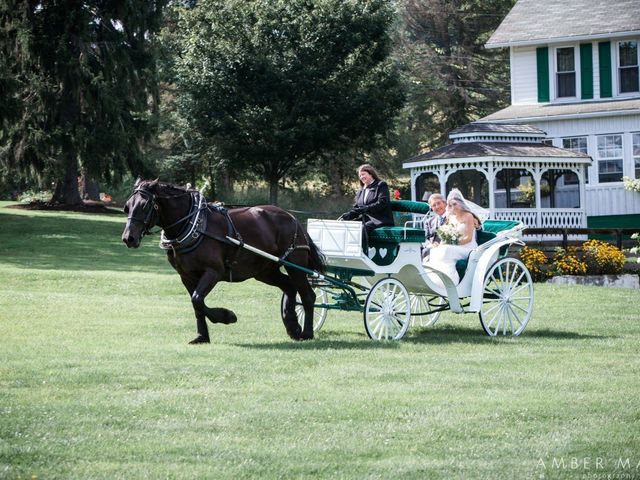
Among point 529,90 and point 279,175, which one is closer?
point 529,90

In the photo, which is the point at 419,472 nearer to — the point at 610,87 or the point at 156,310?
the point at 156,310

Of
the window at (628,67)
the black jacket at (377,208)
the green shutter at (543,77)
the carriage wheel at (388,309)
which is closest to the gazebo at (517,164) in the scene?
the green shutter at (543,77)

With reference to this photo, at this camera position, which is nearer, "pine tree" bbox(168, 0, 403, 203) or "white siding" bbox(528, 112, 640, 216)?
"white siding" bbox(528, 112, 640, 216)

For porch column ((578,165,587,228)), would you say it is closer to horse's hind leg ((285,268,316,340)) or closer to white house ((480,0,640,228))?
white house ((480,0,640,228))

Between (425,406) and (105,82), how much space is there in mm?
29750

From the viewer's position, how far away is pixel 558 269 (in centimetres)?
2570

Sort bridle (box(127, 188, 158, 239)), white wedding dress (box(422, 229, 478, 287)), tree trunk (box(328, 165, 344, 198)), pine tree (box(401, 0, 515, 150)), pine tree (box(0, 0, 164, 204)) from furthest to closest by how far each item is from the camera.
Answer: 1. pine tree (box(401, 0, 515, 150))
2. tree trunk (box(328, 165, 344, 198))
3. pine tree (box(0, 0, 164, 204))
4. white wedding dress (box(422, 229, 478, 287))
5. bridle (box(127, 188, 158, 239))

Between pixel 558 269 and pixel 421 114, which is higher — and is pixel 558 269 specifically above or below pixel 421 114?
below

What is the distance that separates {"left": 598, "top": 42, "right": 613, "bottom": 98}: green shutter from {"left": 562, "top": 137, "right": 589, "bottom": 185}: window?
5.92ft

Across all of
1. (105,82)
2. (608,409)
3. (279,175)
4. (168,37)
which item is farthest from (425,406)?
(168,37)

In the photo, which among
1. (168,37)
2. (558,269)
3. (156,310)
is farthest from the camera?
(168,37)

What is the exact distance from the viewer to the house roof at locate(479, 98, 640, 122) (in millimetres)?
32969

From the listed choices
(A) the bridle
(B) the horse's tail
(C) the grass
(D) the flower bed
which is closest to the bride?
(C) the grass

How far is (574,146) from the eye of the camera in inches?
1337
